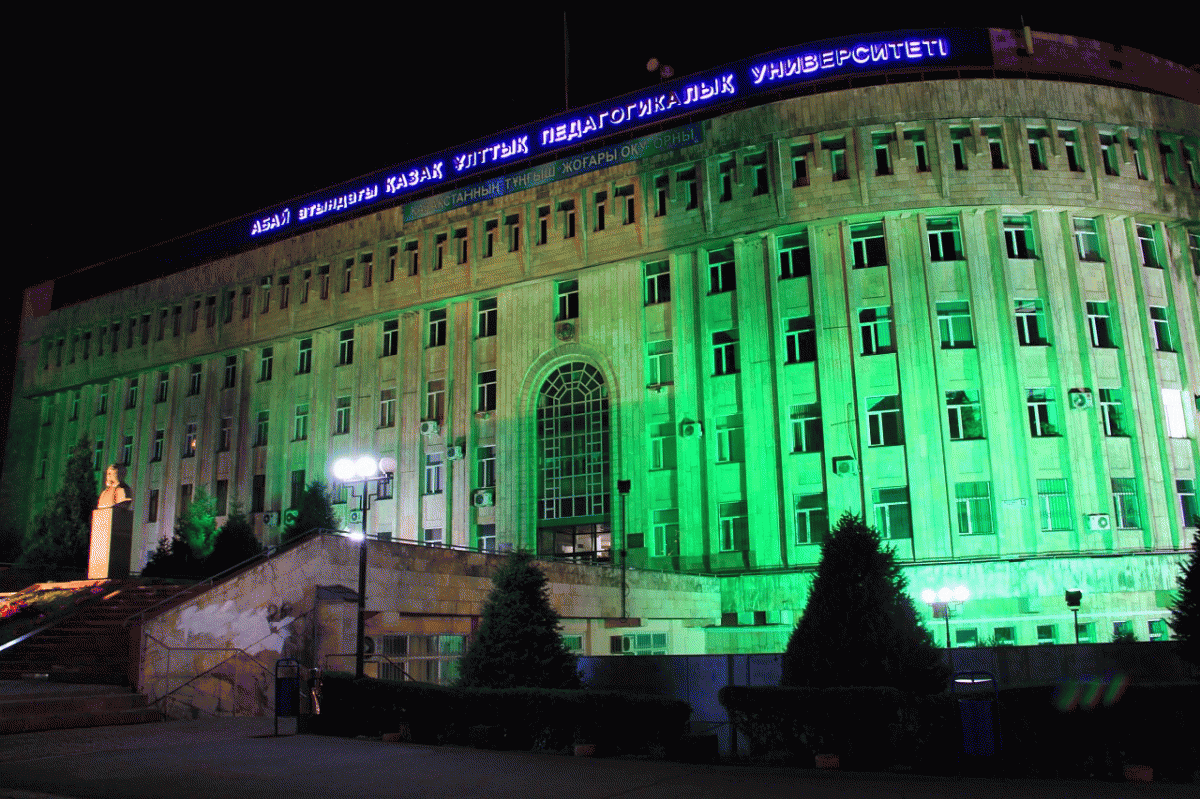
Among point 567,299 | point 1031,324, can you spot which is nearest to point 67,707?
point 567,299

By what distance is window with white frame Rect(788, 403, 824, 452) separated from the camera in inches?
1491

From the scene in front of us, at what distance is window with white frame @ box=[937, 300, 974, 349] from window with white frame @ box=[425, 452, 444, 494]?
22548 millimetres

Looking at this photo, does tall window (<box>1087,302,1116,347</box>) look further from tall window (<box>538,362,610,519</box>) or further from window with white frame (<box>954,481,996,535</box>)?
tall window (<box>538,362,610,519</box>)

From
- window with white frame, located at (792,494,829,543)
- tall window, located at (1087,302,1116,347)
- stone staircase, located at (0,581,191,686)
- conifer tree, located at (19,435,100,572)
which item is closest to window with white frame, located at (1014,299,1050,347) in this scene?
tall window, located at (1087,302,1116,347)

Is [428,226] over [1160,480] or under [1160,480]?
over

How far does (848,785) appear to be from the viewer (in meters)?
12.1

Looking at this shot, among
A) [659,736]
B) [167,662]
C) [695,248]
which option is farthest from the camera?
[695,248]

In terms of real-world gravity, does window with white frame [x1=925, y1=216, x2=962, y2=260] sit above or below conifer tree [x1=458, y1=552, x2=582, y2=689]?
above

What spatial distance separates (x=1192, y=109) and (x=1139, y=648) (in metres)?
32.2

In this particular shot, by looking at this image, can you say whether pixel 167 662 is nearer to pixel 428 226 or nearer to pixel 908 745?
pixel 908 745

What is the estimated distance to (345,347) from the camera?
4978cm

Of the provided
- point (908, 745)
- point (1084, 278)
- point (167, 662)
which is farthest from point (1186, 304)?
point (167, 662)

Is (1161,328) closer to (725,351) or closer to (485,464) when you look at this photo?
(725,351)

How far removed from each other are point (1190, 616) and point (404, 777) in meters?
10.8
